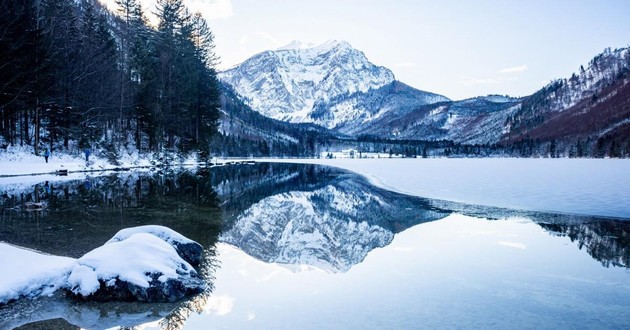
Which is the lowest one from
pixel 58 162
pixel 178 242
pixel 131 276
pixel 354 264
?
pixel 354 264

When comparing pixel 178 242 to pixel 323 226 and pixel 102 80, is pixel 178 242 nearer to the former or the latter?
pixel 323 226

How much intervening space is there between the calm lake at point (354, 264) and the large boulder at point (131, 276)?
0.90 ft

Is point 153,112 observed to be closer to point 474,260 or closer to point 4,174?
point 4,174

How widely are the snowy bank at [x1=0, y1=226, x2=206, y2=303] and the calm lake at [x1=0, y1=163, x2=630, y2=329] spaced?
290 mm

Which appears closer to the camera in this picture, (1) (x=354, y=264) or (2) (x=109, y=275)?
(2) (x=109, y=275)

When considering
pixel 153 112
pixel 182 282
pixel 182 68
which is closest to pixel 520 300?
pixel 182 282

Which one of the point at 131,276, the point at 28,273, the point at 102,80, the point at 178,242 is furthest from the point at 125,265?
the point at 102,80

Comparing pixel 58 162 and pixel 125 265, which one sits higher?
pixel 58 162

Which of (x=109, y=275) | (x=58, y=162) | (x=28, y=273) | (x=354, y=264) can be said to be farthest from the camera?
(x=58, y=162)

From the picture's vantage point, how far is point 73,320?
7.50m

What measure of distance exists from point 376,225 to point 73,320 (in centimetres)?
1412

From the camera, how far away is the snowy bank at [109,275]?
28.0 feet

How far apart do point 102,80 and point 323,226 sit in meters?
44.5

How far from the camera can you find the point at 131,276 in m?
8.74
